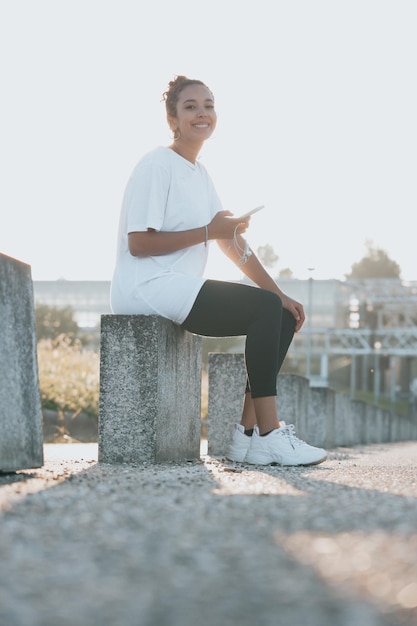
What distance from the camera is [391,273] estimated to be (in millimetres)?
79562

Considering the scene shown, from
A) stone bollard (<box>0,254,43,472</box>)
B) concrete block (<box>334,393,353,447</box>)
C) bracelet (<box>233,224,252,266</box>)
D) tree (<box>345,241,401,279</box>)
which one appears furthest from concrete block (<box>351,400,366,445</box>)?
tree (<box>345,241,401,279</box>)

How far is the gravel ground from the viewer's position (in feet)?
5.31

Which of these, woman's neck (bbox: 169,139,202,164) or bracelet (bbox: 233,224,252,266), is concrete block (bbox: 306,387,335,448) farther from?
woman's neck (bbox: 169,139,202,164)

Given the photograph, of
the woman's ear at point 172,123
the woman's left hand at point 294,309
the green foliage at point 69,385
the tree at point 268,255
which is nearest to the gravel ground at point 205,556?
the woman's left hand at point 294,309

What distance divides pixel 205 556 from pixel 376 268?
261 feet

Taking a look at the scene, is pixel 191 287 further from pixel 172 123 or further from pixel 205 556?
pixel 205 556

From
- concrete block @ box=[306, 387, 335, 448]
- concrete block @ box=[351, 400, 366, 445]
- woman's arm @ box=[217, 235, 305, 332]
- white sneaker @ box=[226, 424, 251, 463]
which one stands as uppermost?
woman's arm @ box=[217, 235, 305, 332]

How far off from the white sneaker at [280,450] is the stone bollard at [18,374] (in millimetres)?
1241

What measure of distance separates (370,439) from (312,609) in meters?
17.3

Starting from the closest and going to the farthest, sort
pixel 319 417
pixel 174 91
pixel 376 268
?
pixel 174 91
pixel 319 417
pixel 376 268

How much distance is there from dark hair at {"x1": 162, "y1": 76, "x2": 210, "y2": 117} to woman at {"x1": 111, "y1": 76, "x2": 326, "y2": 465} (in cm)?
29

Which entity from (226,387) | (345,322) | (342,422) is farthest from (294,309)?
(345,322)

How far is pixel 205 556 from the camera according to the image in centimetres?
201

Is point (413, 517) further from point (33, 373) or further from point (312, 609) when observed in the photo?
point (33, 373)
